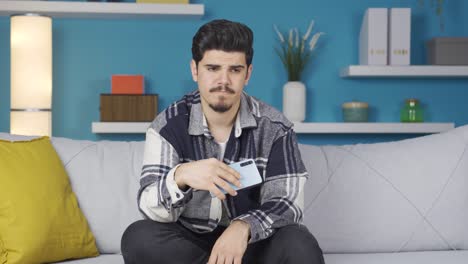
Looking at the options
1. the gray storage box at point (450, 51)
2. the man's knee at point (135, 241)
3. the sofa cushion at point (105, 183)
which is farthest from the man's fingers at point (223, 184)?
the gray storage box at point (450, 51)

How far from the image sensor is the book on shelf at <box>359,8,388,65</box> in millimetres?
3783

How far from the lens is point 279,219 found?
6.08 ft

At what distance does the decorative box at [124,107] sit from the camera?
12.1 feet

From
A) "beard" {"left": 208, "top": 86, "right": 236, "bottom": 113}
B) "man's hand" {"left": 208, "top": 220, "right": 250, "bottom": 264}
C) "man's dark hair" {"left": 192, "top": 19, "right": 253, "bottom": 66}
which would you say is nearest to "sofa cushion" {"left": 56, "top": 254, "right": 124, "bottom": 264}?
"man's hand" {"left": 208, "top": 220, "right": 250, "bottom": 264}

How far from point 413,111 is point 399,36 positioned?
0.43 meters

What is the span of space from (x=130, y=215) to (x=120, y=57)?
183 centimetres

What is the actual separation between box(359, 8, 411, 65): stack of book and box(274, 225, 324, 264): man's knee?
2.20 metres

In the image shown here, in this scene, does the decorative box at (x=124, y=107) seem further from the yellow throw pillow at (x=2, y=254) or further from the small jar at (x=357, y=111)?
the yellow throw pillow at (x=2, y=254)

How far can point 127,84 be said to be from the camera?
146 inches

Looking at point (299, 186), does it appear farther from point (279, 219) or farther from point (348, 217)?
point (348, 217)

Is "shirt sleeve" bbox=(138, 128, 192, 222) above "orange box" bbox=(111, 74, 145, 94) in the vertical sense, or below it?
below

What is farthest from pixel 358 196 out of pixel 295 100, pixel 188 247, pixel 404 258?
pixel 295 100

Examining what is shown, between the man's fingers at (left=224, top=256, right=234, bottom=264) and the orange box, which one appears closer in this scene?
the man's fingers at (left=224, top=256, right=234, bottom=264)

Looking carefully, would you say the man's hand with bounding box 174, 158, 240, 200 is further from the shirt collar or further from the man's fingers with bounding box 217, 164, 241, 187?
the shirt collar
